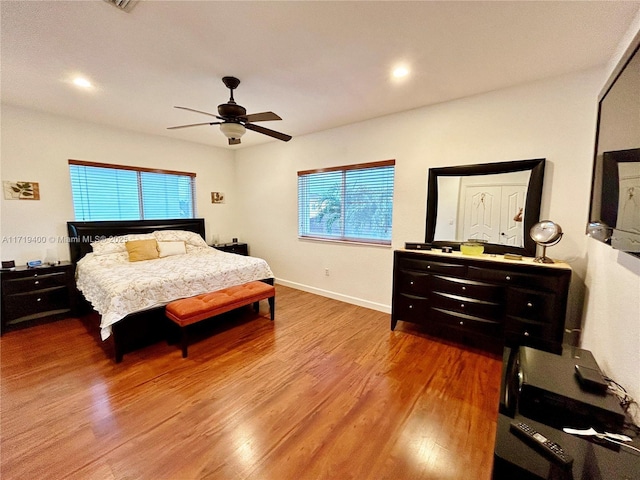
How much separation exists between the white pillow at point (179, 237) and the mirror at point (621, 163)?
466 centimetres

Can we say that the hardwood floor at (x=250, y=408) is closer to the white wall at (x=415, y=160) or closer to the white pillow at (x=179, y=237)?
the white wall at (x=415, y=160)

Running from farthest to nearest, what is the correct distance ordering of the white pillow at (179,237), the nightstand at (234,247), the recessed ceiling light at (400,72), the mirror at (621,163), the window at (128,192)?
the nightstand at (234,247) < the white pillow at (179,237) < the window at (128,192) < the recessed ceiling light at (400,72) < the mirror at (621,163)

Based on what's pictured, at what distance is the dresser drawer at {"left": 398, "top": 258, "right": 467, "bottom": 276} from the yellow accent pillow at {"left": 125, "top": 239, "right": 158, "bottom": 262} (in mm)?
3365

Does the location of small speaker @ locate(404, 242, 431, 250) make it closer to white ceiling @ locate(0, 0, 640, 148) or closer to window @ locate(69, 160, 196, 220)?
white ceiling @ locate(0, 0, 640, 148)

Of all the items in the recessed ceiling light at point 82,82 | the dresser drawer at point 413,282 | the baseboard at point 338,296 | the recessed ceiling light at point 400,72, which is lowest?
the baseboard at point 338,296

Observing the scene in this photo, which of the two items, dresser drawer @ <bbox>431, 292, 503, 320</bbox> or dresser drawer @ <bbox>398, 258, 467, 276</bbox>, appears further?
dresser drawer @ <bbox>398, 258, 467, 276</bbox>

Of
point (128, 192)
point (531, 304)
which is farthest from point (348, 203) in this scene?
point (128, 192)

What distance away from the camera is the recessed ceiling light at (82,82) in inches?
96.9

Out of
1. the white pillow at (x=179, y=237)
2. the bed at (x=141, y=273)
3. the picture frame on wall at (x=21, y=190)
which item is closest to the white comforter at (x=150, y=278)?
the bed at (x=141, y=273)

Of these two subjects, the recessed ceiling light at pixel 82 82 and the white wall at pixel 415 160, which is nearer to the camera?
the white wall at pixel 415 160

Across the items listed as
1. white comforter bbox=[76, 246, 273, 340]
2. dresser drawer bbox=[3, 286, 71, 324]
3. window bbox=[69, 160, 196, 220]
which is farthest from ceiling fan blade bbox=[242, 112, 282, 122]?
dresser drawer bbox=[3, 286, 71, 324]

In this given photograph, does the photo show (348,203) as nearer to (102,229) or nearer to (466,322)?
(466,322)

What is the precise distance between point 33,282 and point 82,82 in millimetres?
2367

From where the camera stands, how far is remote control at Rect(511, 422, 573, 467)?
917 millimetres
